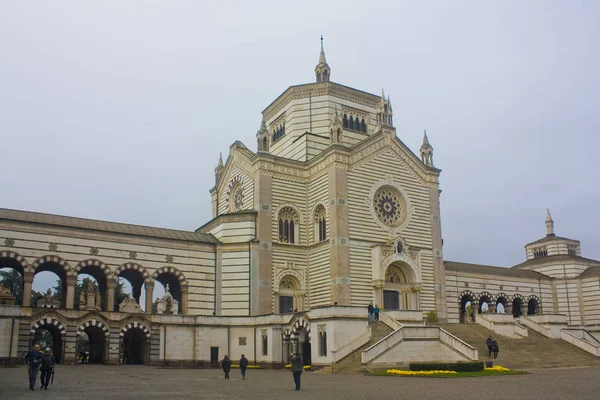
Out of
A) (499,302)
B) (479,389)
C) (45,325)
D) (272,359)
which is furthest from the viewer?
(499,302)

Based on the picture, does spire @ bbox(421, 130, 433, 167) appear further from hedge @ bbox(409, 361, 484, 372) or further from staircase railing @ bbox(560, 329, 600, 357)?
hedge @ bbox(409, 361, 484, 372)

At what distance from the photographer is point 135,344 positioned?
145 feet

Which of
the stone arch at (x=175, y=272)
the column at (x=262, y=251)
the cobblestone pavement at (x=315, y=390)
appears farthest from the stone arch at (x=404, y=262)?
the cobblestone pavement at (x=315, y=390)

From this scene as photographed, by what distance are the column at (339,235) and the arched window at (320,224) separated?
1718mm

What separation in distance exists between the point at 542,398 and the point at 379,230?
29.8m

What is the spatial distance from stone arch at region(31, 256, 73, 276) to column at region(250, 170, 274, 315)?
1258 centimetres

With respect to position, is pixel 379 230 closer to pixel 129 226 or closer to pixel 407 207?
pixel 407 207

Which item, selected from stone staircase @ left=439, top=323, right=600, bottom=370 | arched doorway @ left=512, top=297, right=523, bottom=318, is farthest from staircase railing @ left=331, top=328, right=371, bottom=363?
arched doorway @ left=512, top=297, right=523, bottom=318

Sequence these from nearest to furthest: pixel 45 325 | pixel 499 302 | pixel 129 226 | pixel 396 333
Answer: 1. pixel 396 333
2. pixel 45 325
3. pixel 129 226
4. pixel 499 302

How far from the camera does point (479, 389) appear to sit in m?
21.4

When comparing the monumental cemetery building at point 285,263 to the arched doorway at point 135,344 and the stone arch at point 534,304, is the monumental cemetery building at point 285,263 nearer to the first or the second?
the arched doorway at point 135,344

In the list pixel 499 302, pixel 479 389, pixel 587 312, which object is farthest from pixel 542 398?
pixel 587 312

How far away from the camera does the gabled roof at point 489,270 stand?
57500 mm

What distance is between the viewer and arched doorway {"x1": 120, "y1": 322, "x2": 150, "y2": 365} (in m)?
40.9
